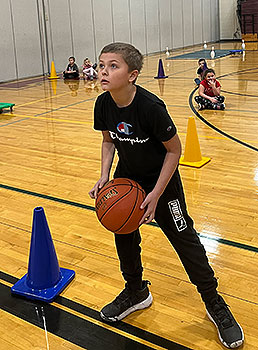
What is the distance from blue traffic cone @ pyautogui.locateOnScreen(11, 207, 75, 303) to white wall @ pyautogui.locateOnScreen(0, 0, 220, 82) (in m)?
11.1

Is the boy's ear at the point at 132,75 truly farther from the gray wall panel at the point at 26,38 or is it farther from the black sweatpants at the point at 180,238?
the gray wall panel at the point at 26,38

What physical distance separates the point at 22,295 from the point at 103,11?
1494 cm

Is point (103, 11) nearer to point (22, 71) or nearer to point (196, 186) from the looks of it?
point (22, 71)

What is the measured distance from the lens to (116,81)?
6.32ft

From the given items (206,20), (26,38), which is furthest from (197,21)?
(26,38)

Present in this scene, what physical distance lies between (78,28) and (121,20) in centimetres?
251

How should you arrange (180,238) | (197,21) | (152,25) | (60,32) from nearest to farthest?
(180,238) → (60,32) → (152,25) → (197,21)

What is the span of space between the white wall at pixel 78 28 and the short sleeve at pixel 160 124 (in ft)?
38.8

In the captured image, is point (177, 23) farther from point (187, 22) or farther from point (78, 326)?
point (78, 326)

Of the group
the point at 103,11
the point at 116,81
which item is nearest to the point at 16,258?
the point at 116,81

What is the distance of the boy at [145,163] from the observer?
1.95m

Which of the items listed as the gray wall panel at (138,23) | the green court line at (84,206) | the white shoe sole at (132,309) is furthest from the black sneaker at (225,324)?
the gray wall panel at (138,23)

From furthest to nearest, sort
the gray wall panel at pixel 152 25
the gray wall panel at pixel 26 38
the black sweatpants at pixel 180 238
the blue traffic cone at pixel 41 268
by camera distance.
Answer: the gray wall panel at pixel 152 25 < the gray wall panel at pixel 26 38 < the blue traffic cone at pixel 41 268 < the black sweatpants at pixel 180 238

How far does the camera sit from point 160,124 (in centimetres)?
195
